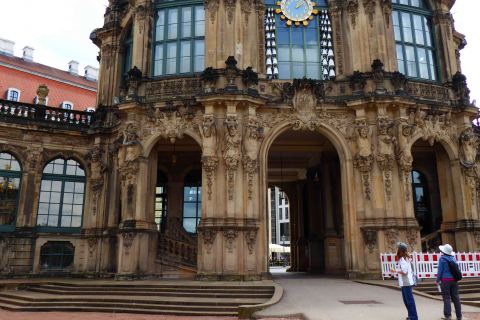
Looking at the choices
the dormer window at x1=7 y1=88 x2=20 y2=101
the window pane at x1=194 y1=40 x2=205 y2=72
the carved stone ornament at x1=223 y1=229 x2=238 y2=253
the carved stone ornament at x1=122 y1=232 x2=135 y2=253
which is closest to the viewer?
the carved stone ornament at x1=223 y1=229 x2=238 y2=253

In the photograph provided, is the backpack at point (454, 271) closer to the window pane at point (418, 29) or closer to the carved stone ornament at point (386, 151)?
the carved stone ornament at point (386, 151)

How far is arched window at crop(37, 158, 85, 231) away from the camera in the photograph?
2130 centimetres

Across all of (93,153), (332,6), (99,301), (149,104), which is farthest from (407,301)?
(93,153)

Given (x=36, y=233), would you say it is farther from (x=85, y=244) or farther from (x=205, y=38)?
(x=205, y=38)

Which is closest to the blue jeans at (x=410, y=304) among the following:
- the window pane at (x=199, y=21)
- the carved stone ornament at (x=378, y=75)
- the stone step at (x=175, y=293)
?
the stone step at (x=175, y=293)

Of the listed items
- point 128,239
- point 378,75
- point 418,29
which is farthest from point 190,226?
point 418,29

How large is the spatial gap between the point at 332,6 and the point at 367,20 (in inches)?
72.0

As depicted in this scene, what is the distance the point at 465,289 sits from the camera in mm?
14039

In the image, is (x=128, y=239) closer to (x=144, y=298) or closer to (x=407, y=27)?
(x=144, y=298)

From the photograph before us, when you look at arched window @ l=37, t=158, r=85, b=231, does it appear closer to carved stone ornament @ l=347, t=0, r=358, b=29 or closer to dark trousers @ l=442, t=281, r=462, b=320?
carved stone ornament @ l=347, t=0, r=358, b=29

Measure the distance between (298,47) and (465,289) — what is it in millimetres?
11864

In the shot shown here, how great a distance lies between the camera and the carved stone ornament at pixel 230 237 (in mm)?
16344

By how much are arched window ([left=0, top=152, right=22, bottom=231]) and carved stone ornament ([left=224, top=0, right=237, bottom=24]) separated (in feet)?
39.8

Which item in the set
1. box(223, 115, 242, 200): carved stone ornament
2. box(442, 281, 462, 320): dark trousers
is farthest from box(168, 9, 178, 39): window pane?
box(442, 281, 462, 320): dark trousers
